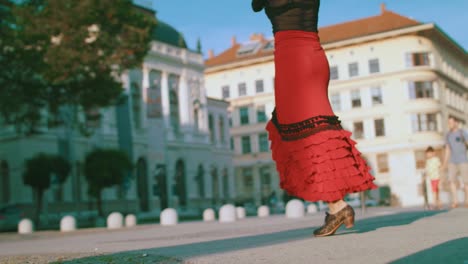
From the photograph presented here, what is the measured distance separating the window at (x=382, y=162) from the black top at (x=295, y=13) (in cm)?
5693

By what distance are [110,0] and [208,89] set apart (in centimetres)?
4934

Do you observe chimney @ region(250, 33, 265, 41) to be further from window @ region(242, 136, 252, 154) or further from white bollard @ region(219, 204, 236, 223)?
white bollard @ region(219, 204, 236, 223)

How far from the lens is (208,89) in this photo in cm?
7444

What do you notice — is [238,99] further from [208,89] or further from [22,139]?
[22,139]

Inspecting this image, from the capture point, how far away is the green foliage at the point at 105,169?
36.6 meters

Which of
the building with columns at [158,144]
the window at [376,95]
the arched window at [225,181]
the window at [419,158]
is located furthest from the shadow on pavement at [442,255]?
the arched window at [225,181]

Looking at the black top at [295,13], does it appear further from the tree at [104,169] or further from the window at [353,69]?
the window at [353,69]

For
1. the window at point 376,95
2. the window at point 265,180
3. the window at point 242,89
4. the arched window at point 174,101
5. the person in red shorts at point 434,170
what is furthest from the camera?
the window at point 242,89

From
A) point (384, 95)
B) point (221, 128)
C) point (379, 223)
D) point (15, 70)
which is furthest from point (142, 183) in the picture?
point (379, 223)

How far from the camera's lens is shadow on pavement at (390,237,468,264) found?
3.75m

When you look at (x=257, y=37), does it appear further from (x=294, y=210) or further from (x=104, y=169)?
(x=294, y=210)

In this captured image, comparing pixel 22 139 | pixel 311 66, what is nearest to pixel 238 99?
pixel 22 139

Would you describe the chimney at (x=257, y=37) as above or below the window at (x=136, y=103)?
above

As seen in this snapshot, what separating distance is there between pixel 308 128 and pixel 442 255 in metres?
2.42
